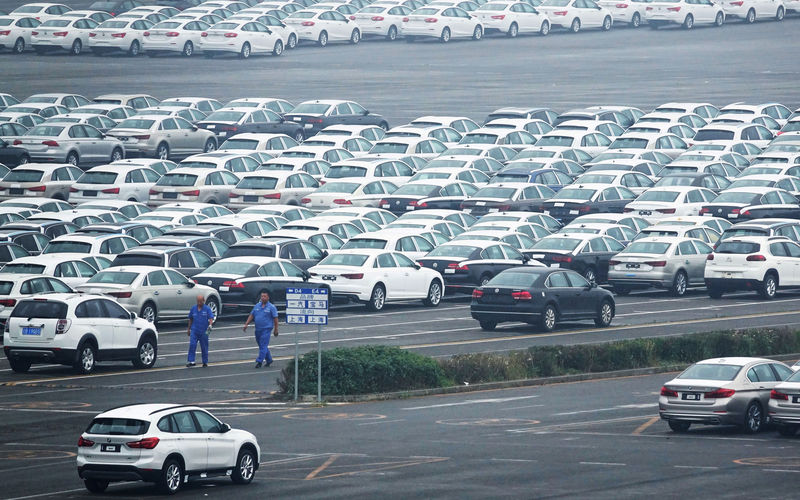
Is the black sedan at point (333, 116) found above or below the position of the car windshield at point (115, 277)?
below

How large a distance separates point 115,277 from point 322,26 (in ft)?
147

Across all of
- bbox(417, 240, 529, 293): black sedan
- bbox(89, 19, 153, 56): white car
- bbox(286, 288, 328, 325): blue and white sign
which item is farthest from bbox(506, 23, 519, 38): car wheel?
bbox(286, 288, 328, 325): blue and white sign

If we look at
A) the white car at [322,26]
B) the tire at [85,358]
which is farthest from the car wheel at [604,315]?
the white car at [322,26]

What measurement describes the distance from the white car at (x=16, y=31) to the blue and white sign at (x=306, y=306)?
5062 centimetres

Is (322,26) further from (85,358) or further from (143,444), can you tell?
(143,444)

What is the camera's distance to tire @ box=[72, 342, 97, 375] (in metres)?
31.8

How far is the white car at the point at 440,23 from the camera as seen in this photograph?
8069 centimetres

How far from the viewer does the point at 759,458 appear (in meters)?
23.3

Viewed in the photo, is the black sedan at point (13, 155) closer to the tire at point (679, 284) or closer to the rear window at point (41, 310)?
the tire at point (679, 284)

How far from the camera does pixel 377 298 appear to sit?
4125 cm

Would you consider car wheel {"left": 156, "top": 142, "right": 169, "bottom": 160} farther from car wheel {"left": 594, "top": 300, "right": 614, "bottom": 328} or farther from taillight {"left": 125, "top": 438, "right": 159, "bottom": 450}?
taillight {"left": 125, "top": 438, "right": 159, "bottom": 450}

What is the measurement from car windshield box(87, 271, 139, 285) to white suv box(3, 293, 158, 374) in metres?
4.42

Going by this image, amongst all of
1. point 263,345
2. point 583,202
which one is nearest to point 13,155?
point 583,202

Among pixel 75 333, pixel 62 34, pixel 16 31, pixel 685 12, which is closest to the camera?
pixel 75 333
